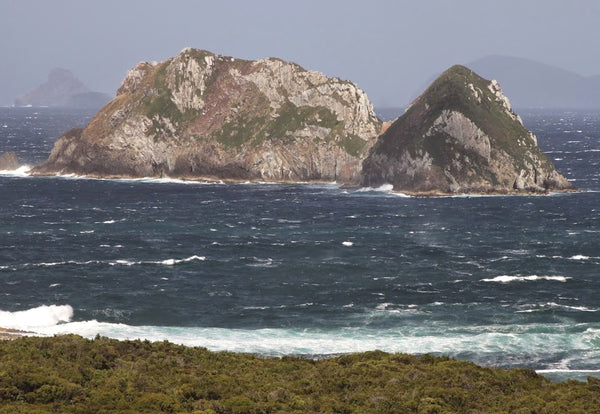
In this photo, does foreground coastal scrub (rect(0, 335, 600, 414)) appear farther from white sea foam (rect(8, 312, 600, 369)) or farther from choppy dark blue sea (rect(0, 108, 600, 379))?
choppy dark blue sea (rect(0, 108, 600, 379))

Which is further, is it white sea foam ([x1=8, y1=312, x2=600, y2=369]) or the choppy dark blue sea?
the choppy dark blue sea

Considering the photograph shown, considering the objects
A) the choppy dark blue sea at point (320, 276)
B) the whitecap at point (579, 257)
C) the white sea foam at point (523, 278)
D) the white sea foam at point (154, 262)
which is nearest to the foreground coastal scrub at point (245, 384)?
the choppy dark blue sea at point (320, 276)

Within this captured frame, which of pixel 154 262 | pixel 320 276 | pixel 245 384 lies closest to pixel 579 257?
pixel 320 276

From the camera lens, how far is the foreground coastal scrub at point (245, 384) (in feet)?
175

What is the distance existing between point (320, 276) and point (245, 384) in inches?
2278

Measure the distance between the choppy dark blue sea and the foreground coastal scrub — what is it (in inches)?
609

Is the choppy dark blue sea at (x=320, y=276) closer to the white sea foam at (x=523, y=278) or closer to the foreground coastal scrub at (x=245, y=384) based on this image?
the white sea foam at (x=523, y=278)

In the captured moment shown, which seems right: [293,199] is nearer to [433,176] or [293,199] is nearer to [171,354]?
[433,176]

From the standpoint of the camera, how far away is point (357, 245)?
13825 centimetres

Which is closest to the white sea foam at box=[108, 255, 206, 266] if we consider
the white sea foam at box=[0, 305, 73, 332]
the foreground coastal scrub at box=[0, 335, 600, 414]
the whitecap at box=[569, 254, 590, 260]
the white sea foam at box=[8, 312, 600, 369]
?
the white sea foam at box=[0, 305, 73, 332]

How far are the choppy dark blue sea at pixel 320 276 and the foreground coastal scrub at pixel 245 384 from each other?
1548cm

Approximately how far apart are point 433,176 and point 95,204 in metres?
72.6

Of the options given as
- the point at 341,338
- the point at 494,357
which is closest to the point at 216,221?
the point at 341,338

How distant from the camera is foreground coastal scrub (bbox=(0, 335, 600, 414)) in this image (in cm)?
5344
